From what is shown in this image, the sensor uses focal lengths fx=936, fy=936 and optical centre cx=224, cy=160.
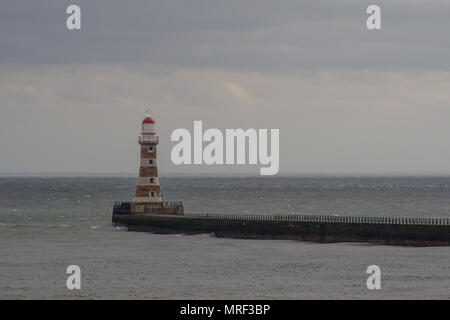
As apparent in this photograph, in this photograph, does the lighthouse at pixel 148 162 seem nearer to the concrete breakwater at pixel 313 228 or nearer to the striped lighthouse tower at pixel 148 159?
the striped lighthouse tower at pixel 148 159

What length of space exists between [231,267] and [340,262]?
6953 millimetres

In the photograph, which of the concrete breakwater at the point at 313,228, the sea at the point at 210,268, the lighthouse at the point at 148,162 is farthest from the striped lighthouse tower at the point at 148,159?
the sea at the point at 210,268

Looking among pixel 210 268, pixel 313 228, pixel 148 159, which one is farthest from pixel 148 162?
pixel 210 268

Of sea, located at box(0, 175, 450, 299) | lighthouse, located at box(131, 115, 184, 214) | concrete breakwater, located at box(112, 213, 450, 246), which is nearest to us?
sea, located at box(0, 175, 450, 299)

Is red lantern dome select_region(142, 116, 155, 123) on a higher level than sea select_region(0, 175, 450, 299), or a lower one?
higher

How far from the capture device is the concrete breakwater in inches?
2675

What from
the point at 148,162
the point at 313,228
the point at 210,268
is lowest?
the point at 210,268

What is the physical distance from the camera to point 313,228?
245 feet

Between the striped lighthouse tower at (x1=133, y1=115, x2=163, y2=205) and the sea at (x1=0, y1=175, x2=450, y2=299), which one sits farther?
the striped lighthouse tower at (x1=133, y1=115, x2=163, y2=205)

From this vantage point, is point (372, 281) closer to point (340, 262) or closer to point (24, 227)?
point (340, 262)

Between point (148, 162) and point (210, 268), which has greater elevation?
point (148, 162)

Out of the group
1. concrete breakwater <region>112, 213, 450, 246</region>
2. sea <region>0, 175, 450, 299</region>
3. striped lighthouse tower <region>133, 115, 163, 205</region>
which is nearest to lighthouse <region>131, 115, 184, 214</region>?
striped lighthouse tower <region>133, 115, 163, 205</region>

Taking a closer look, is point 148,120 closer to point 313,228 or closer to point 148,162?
point 148,162

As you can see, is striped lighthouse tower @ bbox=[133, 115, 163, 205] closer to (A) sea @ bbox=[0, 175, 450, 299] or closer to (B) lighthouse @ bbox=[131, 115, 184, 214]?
(B) lighthouse @ bbox=[131, 115, 184, 214]
